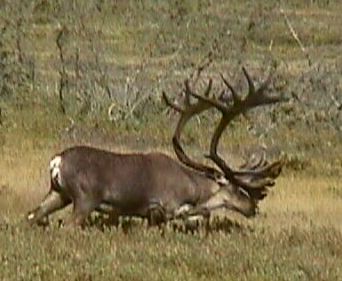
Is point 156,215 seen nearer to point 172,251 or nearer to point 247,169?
point 247,169

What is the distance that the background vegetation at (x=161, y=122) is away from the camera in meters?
9.77

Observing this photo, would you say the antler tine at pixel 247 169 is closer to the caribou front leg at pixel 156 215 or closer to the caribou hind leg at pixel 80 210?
the caribou front leg at pixel 156 215

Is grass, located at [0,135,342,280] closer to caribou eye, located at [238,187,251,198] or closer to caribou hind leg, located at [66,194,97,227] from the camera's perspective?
caribou hind leg, located at [66,194,97,227]

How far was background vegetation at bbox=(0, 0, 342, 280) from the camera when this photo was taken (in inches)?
385

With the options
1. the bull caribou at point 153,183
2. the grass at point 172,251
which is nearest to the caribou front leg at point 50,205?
the bull caribou at point 153,183

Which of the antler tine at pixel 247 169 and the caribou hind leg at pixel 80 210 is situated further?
the antler tine at pixel 247 169

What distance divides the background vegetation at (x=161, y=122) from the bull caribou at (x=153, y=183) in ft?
0.71

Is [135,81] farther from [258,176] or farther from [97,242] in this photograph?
[97,242]

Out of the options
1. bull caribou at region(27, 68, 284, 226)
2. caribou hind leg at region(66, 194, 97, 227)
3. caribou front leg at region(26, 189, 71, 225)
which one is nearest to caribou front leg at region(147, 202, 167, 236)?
bull caribou at region(27, 68, 284, 226)

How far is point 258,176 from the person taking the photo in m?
12.2

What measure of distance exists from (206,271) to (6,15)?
A: 22.9 m

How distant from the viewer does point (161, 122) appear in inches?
803

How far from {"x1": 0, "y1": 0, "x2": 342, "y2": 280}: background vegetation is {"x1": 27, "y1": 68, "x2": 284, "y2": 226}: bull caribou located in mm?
216

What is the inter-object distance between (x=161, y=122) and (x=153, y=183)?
8.82 meters
